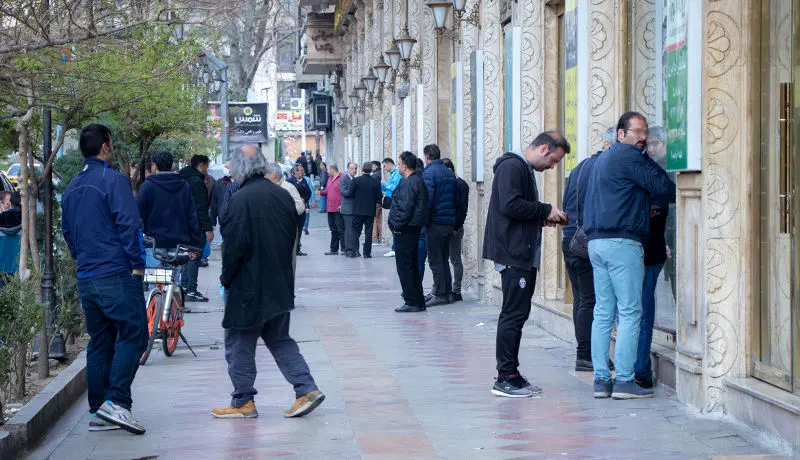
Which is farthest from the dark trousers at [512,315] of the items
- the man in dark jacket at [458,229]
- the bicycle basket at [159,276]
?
the man in dark jacket at [458,229]

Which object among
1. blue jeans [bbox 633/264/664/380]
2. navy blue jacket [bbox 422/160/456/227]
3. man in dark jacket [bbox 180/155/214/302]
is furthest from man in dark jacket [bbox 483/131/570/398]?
man in dark jacket [bbox 180/155/214/302]

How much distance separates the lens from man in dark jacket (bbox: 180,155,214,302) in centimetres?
1686

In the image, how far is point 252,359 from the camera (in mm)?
8570

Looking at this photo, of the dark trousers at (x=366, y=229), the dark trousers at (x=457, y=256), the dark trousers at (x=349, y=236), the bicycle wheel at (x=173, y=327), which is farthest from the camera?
the dark trousers at (x=349, y=236)

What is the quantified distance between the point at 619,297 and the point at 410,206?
682cm

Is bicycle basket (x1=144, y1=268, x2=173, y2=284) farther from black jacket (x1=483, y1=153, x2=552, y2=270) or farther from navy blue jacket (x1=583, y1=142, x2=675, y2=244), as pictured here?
navy blue jacket (x1=583, y1=142, x2=675, y2=244)

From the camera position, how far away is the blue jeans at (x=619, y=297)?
8.73 metres

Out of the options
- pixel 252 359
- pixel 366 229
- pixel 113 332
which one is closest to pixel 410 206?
pixel 252 359

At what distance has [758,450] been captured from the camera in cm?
721

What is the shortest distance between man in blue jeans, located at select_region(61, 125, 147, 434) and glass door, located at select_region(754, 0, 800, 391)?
12.5 ft

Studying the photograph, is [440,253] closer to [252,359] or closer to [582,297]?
[582,297]

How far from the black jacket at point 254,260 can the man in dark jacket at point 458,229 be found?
307 inches

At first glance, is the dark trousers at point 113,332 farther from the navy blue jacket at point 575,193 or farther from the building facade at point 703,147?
the building facade at point 703,147

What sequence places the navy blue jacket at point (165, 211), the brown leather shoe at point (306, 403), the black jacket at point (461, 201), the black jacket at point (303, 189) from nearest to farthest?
1. the brown leather shoe at point (306, 403)
2. the navy blue jacket at point (165, 211)
3. the black jacket at point (461, 201)
4. the black jacket at point (303, 189)
